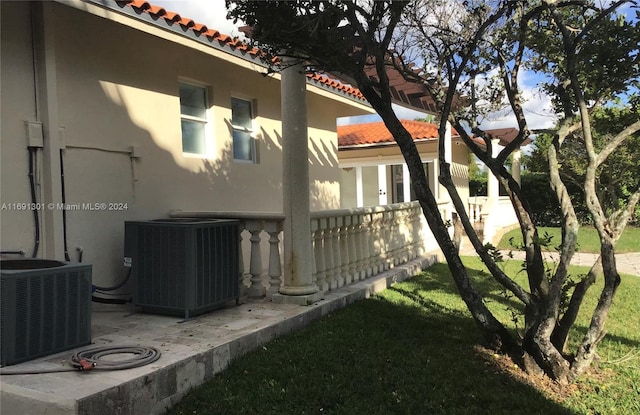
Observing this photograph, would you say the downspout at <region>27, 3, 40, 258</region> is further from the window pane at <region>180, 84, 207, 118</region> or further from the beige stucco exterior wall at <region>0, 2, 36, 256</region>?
the window pane at <region>180, 84, 207, 118</region>

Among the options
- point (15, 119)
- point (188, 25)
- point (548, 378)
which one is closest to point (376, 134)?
point (188, 25)

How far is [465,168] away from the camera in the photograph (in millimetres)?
19594

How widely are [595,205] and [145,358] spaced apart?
11.6 ft

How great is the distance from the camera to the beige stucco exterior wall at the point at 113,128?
4.41 metres

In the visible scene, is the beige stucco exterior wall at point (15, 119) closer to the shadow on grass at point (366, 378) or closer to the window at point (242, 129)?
the shadow on grass at point (366, 378)

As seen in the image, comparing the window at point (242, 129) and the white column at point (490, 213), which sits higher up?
the window at point (242, 129)

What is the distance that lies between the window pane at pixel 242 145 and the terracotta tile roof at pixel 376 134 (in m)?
8.18

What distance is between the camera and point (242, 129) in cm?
771

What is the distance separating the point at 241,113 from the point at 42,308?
5050 millimetres

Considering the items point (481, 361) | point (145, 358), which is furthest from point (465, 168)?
point (145, 358)

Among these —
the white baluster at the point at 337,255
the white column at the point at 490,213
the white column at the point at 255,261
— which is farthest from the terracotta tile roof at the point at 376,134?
the white column at the point at 255,261

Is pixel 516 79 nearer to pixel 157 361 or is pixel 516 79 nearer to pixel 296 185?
pixel 296 185

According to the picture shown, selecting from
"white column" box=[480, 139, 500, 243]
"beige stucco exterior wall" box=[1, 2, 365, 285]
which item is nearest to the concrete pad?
"beige stucco exterior wall" box=[1, 2, 365, 285]

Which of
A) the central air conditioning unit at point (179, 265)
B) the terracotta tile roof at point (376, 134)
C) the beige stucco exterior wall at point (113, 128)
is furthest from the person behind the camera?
the terracotta tile roof at point (376, 134)
